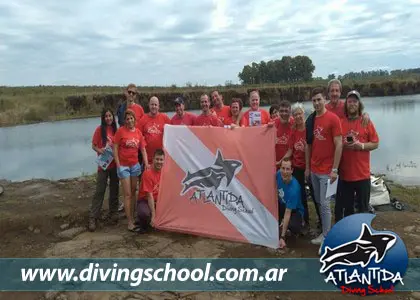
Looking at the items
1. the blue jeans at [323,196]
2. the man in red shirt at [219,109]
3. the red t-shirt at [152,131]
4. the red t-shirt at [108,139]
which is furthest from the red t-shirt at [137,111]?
the blue jeans at [323,196]

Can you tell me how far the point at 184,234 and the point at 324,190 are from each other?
2.13 meters

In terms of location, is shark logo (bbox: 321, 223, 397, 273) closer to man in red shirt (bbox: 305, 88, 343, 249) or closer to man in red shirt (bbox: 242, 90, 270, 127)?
man in red shirt (bbox: 305, 88, 343, 249)

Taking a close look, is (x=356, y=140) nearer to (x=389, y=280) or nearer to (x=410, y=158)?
(x=389, y=280)

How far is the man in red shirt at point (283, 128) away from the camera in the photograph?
5207 mm

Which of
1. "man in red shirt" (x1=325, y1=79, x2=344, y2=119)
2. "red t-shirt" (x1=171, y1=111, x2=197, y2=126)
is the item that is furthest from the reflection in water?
"red t-shirt" (x1=171, y1=111, x2=197, y2=126)

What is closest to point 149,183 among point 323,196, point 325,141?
point 323,196

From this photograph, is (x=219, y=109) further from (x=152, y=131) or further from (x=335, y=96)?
(x=335, y=96)

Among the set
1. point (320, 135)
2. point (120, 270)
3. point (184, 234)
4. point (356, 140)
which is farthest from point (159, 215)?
point (356, 140)

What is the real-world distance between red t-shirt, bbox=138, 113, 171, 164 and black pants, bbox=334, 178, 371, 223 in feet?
9.49

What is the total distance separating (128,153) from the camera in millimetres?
5555

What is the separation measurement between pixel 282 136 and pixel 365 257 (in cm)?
212

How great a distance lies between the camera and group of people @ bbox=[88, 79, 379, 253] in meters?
4.54

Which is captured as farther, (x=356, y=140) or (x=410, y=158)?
(x=410, y=158)

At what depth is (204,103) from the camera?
20.0 feet
